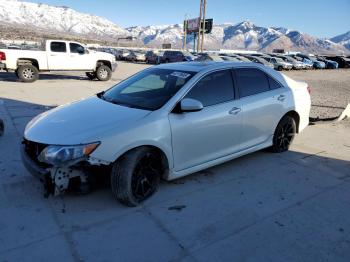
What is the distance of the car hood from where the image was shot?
3410mm

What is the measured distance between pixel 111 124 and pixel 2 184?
1.73 metres

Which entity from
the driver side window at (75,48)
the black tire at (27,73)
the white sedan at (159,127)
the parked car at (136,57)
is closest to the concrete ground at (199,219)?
the white sedan at (159,127)

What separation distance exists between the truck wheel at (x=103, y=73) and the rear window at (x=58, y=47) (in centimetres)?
175

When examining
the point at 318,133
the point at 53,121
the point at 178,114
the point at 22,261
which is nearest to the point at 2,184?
the point at 53,121

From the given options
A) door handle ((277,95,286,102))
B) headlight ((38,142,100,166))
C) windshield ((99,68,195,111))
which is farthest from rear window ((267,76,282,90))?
headlight ((38,142,100,166))

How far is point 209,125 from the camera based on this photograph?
13.7 feet

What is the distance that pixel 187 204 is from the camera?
12.5 ft

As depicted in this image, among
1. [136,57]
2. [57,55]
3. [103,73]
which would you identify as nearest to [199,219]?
[57,55]

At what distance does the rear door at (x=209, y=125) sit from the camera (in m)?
3.93

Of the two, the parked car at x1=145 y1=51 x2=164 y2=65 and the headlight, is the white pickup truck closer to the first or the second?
the headlight

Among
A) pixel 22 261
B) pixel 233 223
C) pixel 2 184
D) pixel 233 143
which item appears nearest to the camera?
pixel 22 261

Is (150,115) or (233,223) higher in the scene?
(150,115)

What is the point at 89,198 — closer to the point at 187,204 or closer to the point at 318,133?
the point at 187,204

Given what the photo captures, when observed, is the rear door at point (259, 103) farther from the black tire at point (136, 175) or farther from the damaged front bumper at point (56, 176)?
the damaged front bumper at point (56, 176)
